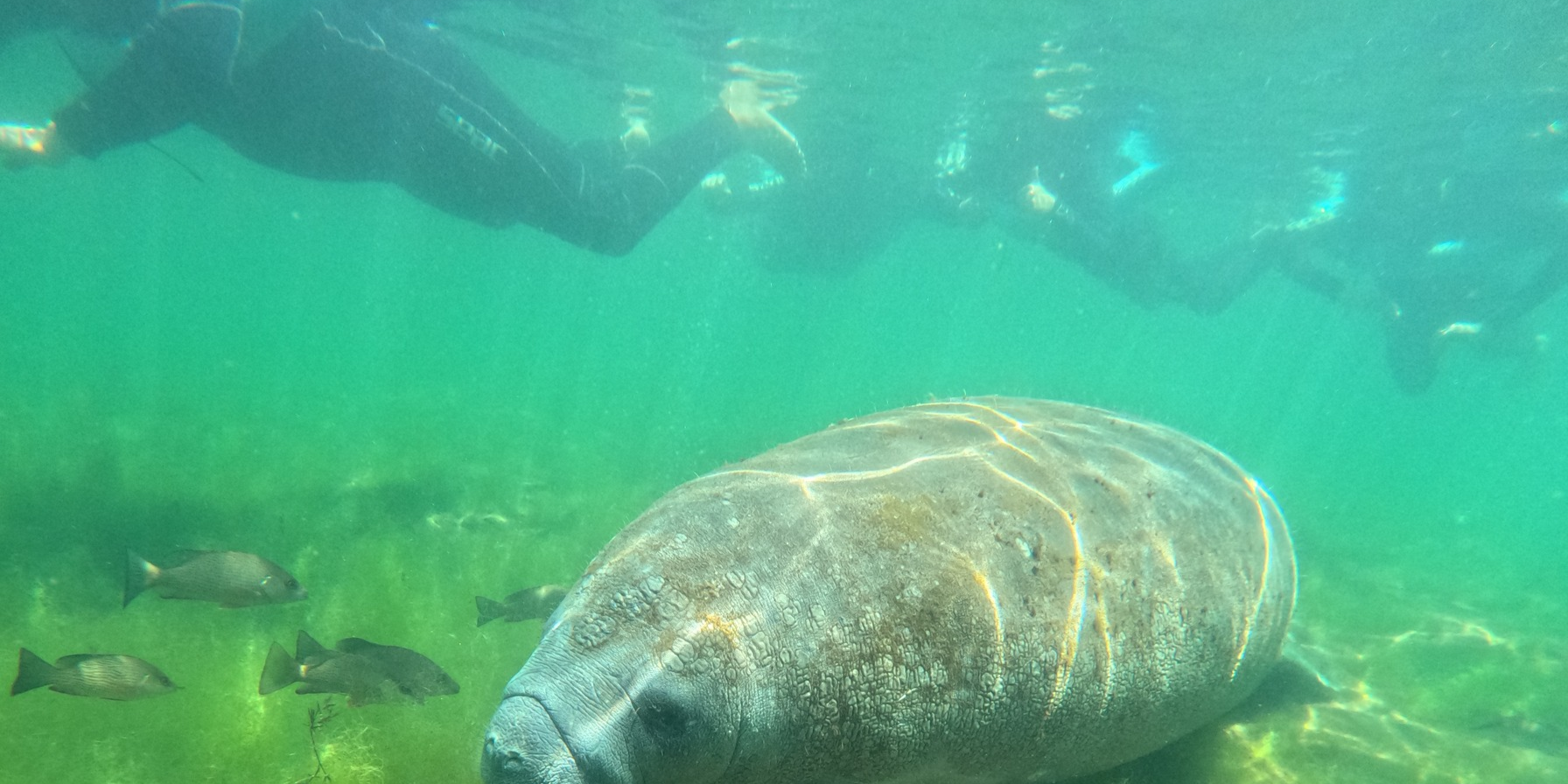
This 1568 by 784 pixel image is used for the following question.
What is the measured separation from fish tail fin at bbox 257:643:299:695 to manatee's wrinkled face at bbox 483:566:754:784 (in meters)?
2.80

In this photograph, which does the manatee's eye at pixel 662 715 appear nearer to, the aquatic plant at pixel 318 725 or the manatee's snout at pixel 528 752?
the manatee's snout at pixel 528 752

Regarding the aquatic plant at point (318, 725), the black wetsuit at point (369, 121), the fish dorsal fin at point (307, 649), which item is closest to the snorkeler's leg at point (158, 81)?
the black wetsuit at point (369, 121)

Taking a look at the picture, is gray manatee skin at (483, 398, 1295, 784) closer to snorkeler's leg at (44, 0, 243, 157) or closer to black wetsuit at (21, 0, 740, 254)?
black wetsuit at (21, 0, 740, 254)

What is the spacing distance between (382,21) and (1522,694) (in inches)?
860

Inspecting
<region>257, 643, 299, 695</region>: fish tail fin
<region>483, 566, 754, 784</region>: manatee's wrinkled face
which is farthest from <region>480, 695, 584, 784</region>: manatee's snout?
<region>257, 643, 299, 695</region>: fish tail fin

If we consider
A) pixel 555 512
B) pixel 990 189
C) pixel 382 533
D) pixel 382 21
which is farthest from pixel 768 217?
pixel 382 533

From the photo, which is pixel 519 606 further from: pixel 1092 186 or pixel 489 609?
pixel 1092 186

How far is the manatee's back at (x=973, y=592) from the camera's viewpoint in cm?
218

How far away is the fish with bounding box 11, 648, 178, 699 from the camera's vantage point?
3.80 m

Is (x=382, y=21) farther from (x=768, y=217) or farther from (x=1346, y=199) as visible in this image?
(x=1346, y=199)

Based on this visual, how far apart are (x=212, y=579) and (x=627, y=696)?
162 inches

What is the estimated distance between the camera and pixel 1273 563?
3.79 meters

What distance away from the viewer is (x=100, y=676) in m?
3.95

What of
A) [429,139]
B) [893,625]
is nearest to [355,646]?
Answer: [893,625]
